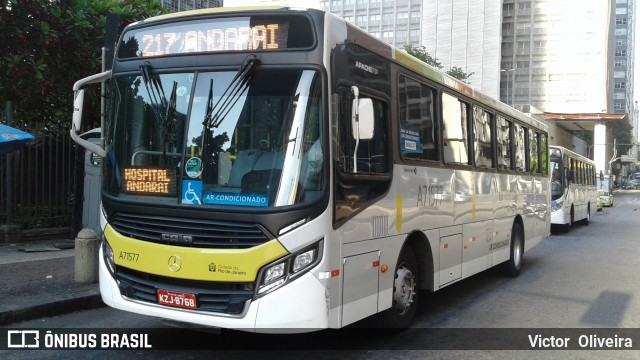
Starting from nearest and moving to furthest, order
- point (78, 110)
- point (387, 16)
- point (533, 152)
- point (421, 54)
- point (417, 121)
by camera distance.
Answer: point (78, 110)
point (417, 121)
point (533, 152)
point (421, 54)
point (387, 16)

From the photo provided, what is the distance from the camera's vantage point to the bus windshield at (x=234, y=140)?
14.7ft

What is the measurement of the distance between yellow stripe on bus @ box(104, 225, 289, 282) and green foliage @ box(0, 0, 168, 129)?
792 cm

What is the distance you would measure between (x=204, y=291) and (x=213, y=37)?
6.96 ft

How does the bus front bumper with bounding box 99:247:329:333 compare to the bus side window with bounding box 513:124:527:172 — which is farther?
the bus side window with bounding box 513:124:527:172

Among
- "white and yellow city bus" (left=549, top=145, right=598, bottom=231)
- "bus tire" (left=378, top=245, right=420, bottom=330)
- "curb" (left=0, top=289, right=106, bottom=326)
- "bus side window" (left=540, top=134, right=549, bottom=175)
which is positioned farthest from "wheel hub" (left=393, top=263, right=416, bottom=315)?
"white and yellow city bus" (left=549, top=145, right=598, bottom=231)

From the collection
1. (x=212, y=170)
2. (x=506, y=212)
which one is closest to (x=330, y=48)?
(x=212, y=170)

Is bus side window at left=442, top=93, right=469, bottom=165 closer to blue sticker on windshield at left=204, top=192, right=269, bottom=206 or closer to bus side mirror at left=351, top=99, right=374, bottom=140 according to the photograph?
bus side mirror at left=351, top=99, right=374, bottom=140

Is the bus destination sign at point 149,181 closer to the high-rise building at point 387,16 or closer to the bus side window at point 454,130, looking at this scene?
the bus side window at point 454,130

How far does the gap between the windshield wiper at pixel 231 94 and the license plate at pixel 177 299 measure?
138cm

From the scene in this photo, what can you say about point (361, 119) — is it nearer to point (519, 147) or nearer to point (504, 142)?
point (504, 142)

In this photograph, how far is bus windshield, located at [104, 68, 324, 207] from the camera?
4488 mm

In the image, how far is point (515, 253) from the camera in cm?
1041

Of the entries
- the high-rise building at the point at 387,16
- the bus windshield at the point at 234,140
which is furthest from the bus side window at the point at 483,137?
the high-rise building at the point at 387,16

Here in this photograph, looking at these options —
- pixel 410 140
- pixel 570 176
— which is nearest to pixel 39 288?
pixel 410 140
